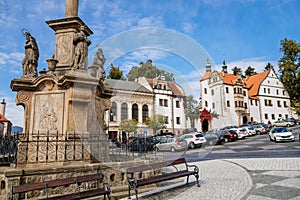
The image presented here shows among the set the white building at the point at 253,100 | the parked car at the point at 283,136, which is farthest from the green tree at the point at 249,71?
the parked car at the point at 283,136

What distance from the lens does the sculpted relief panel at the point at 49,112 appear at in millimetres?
7344

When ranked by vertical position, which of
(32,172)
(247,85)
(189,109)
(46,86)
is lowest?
(32,172)

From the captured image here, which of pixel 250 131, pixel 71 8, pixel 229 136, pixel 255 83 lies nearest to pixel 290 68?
pixel 250 131

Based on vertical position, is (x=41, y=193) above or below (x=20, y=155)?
below

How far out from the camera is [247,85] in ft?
209

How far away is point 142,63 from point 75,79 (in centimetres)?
216

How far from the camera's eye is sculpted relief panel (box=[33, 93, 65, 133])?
7344mm

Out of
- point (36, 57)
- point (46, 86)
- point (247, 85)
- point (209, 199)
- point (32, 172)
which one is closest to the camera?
point (32, 172)

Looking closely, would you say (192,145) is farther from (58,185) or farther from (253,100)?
(253,100)

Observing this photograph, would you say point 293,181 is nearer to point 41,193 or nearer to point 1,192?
point 41,193

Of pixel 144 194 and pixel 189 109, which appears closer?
pixel 144 194

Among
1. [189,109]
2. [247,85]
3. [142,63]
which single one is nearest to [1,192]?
[142,63]

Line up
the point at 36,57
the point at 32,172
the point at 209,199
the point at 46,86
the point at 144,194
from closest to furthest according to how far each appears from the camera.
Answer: the point at 32,172 < the point at 209,199 < the point at 144,194 < the point at 46,86 < the point at 36,57

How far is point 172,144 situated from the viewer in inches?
965
